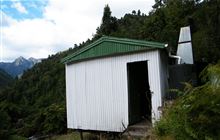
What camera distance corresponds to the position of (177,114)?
3.15 metres

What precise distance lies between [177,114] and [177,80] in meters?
6.61

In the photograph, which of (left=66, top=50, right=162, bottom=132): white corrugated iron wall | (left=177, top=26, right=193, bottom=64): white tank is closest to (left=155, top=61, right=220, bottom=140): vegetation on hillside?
(left=66, top=50, right=162, bottom=132): white corrugated iron wall

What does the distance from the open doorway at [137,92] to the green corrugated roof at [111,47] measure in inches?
26.8

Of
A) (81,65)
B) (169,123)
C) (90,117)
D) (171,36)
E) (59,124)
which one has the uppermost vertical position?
(171,36)

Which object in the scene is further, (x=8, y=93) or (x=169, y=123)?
(x=8, y=93)

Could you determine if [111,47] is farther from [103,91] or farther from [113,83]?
[103,91]

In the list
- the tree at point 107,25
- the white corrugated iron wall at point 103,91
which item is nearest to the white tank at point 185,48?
the white corrugated iron wall at point 103,91

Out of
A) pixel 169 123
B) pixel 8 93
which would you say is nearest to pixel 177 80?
pixel 169 123

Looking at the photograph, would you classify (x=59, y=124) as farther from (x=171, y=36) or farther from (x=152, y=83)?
(x=152, y=83)

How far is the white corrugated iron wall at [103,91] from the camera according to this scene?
9164mm

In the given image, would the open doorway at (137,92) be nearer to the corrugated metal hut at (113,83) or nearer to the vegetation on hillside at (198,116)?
the corrugated metal hut at (113,83)

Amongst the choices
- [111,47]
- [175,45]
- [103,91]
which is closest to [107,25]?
[175,45]

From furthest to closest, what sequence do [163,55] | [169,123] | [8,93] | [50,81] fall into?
[8,93] → [50,81] → [163,55] → [169,123]

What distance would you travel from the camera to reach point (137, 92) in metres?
10.7
